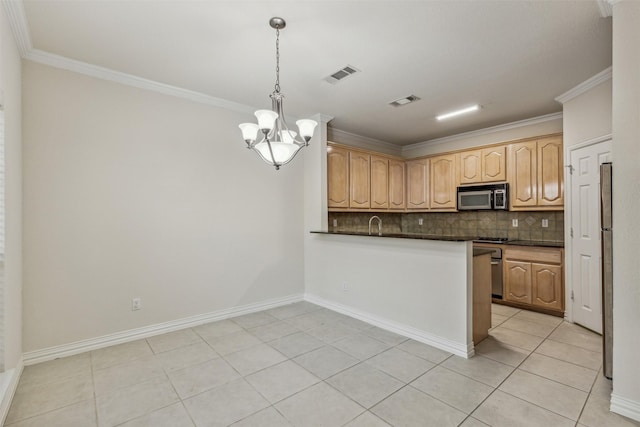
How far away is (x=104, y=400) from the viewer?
83.0 inches

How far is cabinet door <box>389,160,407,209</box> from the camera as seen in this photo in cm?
553

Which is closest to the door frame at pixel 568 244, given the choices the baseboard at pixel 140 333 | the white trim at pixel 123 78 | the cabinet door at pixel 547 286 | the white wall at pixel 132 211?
the cabinet door at pixel 547 286

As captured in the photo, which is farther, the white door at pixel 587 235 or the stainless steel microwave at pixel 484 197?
the stainless steel microwave at pixel 484 197

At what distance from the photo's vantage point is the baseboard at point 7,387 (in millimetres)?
1891

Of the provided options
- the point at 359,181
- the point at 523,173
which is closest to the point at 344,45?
the point at 359,181

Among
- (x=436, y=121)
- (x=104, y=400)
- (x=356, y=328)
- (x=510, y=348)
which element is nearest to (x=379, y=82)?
(x=436, y=121)

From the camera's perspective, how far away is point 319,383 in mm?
2287

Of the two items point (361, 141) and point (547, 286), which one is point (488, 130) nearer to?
point (361, 141)

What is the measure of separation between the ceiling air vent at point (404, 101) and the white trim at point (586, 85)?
1.67 m

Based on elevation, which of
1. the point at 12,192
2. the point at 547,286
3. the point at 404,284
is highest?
the point at 12,192

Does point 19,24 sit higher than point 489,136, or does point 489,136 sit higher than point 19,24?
point 19,24

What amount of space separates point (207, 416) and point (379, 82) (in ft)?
11.0

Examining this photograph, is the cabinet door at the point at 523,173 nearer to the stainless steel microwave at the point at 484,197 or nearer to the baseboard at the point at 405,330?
the stainless steel microwave at the point at 484,197

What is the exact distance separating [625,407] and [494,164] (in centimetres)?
348
